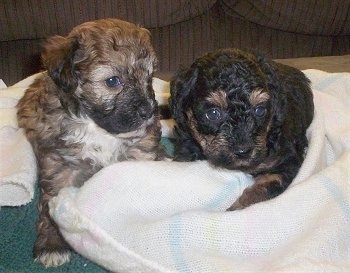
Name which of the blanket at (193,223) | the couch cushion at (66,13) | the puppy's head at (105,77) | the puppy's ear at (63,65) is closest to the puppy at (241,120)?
the blanket at (193,223)

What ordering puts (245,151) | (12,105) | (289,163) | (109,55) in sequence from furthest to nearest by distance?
(12,105), (289,163), (109,55), (245,151)

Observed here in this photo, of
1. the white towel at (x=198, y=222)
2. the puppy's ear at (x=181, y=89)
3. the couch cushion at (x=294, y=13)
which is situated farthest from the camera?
the couch cushion at (x=294, y=13)

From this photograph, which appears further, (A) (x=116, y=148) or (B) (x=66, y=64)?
(A) (x=116, y=148)

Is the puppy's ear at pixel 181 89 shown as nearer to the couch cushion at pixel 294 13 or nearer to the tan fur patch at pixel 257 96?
the tan fur patch at pixel 257 96

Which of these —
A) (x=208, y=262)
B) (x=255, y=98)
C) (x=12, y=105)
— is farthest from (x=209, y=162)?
(x=12, y=105)

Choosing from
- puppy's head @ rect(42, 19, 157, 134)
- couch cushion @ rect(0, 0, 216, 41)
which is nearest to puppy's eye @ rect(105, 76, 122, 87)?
puppy's head @ rect(42, 19, 157, 134)

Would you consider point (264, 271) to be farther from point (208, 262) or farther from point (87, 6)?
point (87, 6)

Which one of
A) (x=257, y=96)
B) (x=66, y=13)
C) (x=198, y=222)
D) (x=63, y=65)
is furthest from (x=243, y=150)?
(x=66, y=13)
